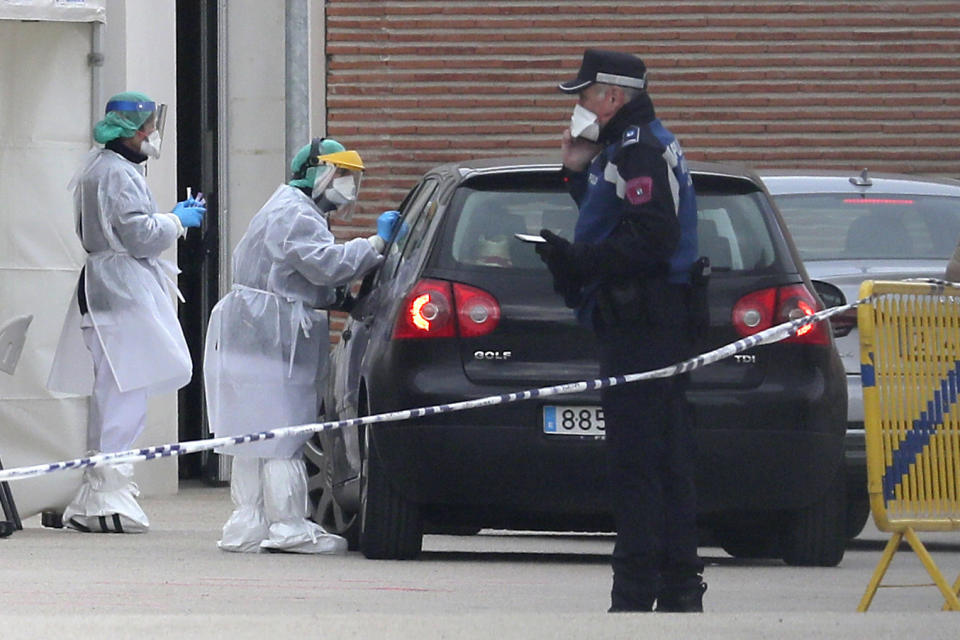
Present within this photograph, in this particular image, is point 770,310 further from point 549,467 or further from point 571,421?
point 549,467

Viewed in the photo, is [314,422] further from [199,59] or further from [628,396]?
[199,59]

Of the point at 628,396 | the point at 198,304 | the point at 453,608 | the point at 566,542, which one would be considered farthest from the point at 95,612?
the point at 198,304

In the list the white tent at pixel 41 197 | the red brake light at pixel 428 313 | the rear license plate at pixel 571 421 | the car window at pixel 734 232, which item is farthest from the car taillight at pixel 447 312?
the white tent at pixel 41 197

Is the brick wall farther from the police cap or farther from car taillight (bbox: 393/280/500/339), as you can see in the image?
the police cap

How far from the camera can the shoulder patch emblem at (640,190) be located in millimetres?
6797

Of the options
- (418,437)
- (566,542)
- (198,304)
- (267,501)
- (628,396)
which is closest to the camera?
(628,396)

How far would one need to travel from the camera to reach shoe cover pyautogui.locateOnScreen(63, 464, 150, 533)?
35.3 feet

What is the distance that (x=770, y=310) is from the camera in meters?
8.55

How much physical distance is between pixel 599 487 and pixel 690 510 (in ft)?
5.09

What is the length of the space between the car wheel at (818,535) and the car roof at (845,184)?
211cm

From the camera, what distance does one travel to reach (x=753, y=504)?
8547 mm

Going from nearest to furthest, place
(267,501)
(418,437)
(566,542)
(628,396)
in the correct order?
1. (628,396)
2. (418,437)
3. (267,501)
4. (566,542)

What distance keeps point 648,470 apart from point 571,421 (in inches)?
63.5

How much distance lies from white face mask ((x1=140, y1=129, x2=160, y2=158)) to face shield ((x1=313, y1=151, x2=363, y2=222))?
1.59m
